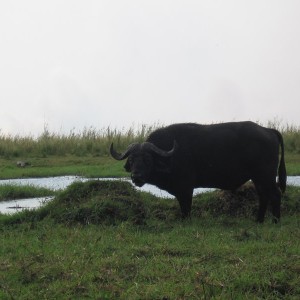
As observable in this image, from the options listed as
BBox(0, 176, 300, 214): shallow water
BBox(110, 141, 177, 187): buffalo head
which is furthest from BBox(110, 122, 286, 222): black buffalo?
BBox(0, 176, 300, 214): shallow water

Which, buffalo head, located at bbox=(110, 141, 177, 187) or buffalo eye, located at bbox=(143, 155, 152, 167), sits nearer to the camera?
buffalo head, located at bbox=(110, 141, 177, 187)

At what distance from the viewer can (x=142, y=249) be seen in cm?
555

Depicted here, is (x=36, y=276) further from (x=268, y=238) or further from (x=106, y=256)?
(x=268, y=238)

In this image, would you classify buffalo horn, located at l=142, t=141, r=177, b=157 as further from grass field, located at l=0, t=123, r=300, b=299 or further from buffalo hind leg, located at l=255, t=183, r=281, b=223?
buffalo hind leg, located at l=255, t=183, r=281, b=223

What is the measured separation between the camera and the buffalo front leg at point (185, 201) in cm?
778

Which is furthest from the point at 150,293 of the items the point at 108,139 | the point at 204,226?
the point at 108,139

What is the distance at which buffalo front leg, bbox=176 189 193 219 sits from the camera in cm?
778

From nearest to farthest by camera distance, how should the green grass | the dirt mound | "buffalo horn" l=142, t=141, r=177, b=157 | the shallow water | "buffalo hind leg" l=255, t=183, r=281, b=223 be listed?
the green grass, the dirt mound, "buffalo hind leg" l=255, t=183, r=281, b=223, "buffalo horn" l=142, t=141, r=177, b=157, the shallow water

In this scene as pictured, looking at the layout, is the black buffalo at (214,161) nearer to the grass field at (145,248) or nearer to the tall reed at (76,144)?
the grass field at (145,248)

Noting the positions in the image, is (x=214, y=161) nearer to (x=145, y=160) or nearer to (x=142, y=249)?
(x=145, y=160)

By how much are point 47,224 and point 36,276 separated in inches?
94.9

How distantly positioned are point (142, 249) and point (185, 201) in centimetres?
231

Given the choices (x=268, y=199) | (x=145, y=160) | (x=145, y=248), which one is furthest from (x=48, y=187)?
(x=145, y=248)

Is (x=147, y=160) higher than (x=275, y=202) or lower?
higher
